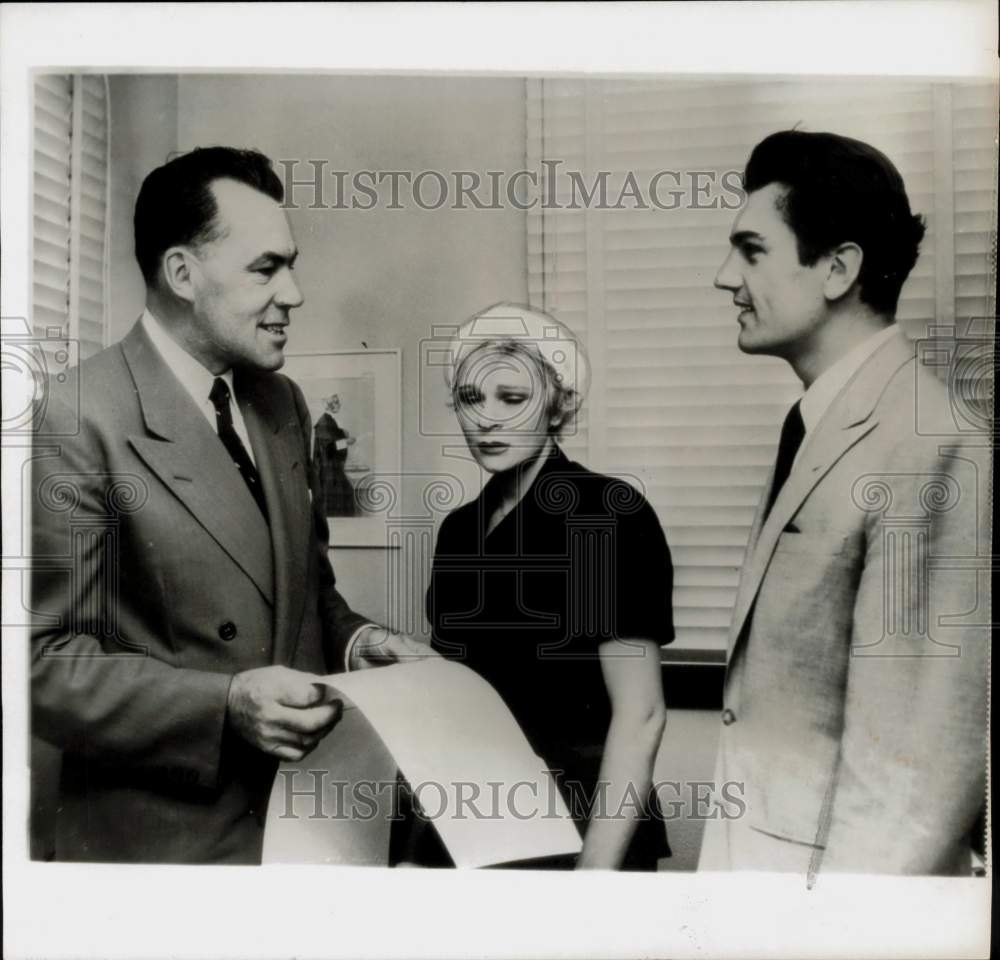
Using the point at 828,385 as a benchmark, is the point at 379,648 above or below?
below

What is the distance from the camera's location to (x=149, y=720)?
1806 millimetres

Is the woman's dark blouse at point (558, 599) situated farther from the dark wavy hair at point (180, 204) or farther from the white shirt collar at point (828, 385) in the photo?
the dark wavy hair at point (180, 204)

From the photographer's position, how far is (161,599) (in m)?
1.80

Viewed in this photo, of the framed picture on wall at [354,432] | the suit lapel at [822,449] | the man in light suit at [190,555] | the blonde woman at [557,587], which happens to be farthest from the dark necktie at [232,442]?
the suit lapel at [822,449]

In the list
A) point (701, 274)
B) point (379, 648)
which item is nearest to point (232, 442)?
point (379, 648)

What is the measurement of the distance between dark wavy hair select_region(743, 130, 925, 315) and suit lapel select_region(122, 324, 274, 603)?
1065 millimetres

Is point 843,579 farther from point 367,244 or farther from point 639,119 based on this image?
point 367,244

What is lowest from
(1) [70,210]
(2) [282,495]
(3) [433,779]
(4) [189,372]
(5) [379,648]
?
(3) [433,779]

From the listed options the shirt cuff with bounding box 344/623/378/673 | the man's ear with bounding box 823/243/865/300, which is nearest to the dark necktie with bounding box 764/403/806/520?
the man's ear with bounding box 823/243/865/300

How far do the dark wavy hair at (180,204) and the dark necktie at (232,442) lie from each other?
0.23 meters

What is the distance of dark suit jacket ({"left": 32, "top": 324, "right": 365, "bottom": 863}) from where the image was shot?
5.90 ft

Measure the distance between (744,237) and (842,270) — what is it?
0.59 ft

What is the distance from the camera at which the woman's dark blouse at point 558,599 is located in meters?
1.81

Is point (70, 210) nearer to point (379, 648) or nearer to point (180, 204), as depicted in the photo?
point (180, 204)
